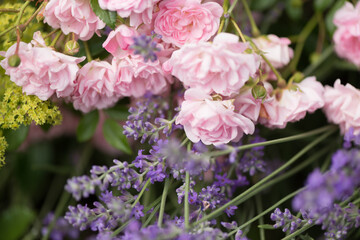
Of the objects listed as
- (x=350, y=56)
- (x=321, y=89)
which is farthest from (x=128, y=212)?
(x=350, y=56)

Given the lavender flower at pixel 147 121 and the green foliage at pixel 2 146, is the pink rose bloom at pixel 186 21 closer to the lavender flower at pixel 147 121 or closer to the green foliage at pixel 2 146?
the lavender flower at pixel 147 121

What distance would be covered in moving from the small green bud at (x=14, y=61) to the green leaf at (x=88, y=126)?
22cm

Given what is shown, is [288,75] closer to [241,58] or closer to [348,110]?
[348,110]

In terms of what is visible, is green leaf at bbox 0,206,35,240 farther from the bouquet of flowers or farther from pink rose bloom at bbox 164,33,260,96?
pink rose bloom at bbox 164,33,260,96

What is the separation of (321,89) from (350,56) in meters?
0.13

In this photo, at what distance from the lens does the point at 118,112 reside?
2.35 feet

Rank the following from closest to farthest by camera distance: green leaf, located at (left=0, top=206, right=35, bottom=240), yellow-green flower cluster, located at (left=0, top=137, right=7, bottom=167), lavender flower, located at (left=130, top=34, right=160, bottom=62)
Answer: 1. lavender flower, located at (left=130, top=34, right=160, bottom=62)
2. yellow-green flower cluster, located at (left=0, top=137, right=7, bottom=167)
3. green leaf, located at (left=0, top=206, right=35, bottom=240)

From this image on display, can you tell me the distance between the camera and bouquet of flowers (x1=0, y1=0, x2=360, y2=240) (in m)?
0.51

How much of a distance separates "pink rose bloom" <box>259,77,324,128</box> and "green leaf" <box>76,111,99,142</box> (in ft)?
0.89

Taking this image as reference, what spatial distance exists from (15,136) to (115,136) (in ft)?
0.49

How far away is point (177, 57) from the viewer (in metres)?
0.54

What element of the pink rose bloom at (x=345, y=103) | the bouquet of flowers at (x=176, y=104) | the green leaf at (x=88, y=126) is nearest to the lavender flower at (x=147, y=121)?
the bouquet of flowers at (x=176, y=104)

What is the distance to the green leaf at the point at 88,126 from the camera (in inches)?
28.5

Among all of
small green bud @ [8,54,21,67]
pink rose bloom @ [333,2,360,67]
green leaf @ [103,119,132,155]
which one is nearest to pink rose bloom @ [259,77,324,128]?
pink rose bloom @ [333,2,360,67]
